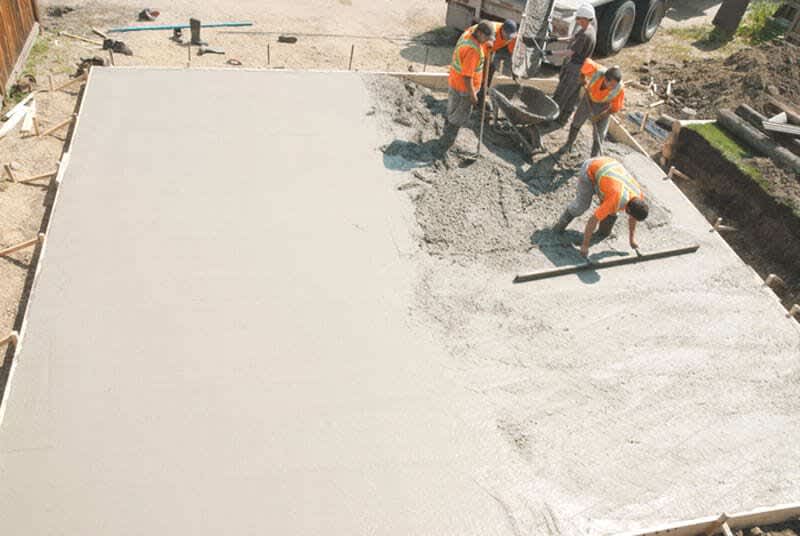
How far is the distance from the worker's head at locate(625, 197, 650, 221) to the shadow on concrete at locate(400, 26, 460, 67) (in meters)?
4.65

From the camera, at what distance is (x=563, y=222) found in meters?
6.34

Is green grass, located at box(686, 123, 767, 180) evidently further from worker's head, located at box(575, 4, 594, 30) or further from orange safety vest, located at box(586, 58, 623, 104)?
worker's head, located at box(575, 4, 594, 30)

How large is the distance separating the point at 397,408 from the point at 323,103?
4.18m

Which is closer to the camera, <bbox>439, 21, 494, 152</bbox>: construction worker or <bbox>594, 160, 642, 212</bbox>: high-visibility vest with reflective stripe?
<bbox>594, 160, 642, 212</bbox>: high-visibility vest with reflective stripe

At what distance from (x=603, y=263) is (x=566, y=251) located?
34cm

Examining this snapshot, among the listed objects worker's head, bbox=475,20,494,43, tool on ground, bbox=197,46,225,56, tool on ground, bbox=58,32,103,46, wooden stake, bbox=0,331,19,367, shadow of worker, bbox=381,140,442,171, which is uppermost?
worker's head, bbox=475,20,494,43

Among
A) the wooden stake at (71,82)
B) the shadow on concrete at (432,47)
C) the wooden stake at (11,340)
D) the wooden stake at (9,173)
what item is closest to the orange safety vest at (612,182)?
the shadow on concrete at (432,47)

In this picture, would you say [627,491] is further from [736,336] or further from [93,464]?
[93,464]

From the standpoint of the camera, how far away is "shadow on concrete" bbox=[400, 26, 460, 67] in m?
10.0

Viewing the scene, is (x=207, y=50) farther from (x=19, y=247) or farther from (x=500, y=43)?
(x=19, y=247)

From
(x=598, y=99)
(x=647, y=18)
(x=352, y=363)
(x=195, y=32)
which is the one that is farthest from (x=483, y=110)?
(x=647, y=18)

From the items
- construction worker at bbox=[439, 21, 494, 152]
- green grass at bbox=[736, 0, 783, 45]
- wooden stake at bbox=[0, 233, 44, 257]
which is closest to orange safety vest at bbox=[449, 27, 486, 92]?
construction worker at bbox=[439, 21, 494, 152]

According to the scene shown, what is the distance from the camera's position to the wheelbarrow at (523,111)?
7.29m

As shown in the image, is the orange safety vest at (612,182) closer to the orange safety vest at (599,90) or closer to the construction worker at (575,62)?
the orange safety vest at (599,90)
